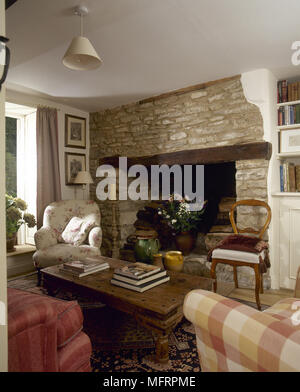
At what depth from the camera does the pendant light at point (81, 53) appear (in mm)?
1852

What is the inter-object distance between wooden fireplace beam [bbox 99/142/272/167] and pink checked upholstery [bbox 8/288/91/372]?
2.46 m

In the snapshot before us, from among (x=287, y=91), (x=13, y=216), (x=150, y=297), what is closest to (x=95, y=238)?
(x=13, y=216)

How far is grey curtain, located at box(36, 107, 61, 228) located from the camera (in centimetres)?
385

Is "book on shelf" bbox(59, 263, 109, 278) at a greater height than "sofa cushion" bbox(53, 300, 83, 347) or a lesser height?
lesser

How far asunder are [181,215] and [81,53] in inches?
89.0

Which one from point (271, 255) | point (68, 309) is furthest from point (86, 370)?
point (271, 255)

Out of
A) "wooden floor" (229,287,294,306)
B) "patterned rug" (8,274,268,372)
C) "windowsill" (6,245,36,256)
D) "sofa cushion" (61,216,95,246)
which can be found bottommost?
"wooden floor" (229,287,294,306)

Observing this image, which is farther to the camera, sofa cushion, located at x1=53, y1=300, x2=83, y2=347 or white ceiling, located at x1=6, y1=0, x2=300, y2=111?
white ceiling, located at x1=6, y1=0, x2=300, y2=111

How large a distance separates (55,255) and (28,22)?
2.21 metres

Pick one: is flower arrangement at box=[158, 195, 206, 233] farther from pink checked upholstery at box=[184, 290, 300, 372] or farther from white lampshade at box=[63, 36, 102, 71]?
pink checked upholstery at box=[184, 290, 300, 372]

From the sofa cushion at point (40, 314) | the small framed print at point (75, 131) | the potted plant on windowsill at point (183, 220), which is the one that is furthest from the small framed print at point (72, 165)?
the sofa cushion at point (40, 314)

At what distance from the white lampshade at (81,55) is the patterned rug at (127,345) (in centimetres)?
203

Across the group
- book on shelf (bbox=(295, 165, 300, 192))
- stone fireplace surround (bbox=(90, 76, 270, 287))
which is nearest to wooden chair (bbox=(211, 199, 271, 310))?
stone fireplace surround (bbox=(90, 76, 270, 287))

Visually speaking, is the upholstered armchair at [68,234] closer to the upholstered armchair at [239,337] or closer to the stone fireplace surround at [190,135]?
the stone fireplace surround at [190,135]
